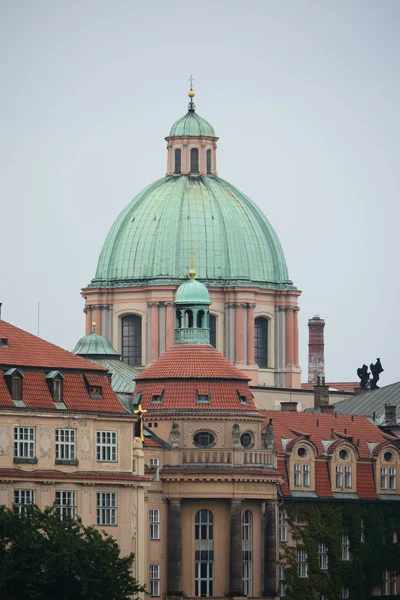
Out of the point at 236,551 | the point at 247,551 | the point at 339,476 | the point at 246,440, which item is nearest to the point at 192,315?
the point at 339,476

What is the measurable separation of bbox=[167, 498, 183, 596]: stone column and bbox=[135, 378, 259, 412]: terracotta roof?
15.7 feet

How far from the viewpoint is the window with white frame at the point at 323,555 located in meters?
177

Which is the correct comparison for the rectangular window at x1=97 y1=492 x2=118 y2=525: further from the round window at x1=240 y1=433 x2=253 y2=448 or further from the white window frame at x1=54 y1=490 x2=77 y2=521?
the round window at x1=240 y1=433 x2=253 y2=448

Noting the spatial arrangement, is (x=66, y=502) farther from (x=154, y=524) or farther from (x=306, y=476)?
(x=306, y=476)

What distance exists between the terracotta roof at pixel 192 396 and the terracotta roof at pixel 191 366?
14.8 inches

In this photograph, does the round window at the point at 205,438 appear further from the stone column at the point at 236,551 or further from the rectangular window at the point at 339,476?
the rectangular window at the point at 339,476

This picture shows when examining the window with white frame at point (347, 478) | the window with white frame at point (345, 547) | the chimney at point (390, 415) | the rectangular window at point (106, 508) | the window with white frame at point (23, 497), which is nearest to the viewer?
the window with white frame at point (23, 497)

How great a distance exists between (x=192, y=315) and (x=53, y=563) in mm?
37611

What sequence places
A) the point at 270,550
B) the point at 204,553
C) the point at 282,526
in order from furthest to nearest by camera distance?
1. the point at 282,526
2. the point at 270,550
3. the point at 204,553

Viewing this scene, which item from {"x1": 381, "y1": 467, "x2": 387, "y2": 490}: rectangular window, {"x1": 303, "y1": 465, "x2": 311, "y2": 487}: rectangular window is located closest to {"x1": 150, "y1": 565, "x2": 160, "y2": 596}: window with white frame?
{"x1": 303, "y1": 465, "x2": 311, "y2": 487}: rectangular window

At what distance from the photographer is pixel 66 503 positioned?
154375 mm

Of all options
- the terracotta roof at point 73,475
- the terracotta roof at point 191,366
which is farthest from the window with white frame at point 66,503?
the terracotta roof at point 191,366

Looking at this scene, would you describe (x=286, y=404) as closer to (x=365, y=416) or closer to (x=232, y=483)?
(x=365, y=416)

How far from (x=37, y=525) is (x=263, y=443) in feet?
91.4
